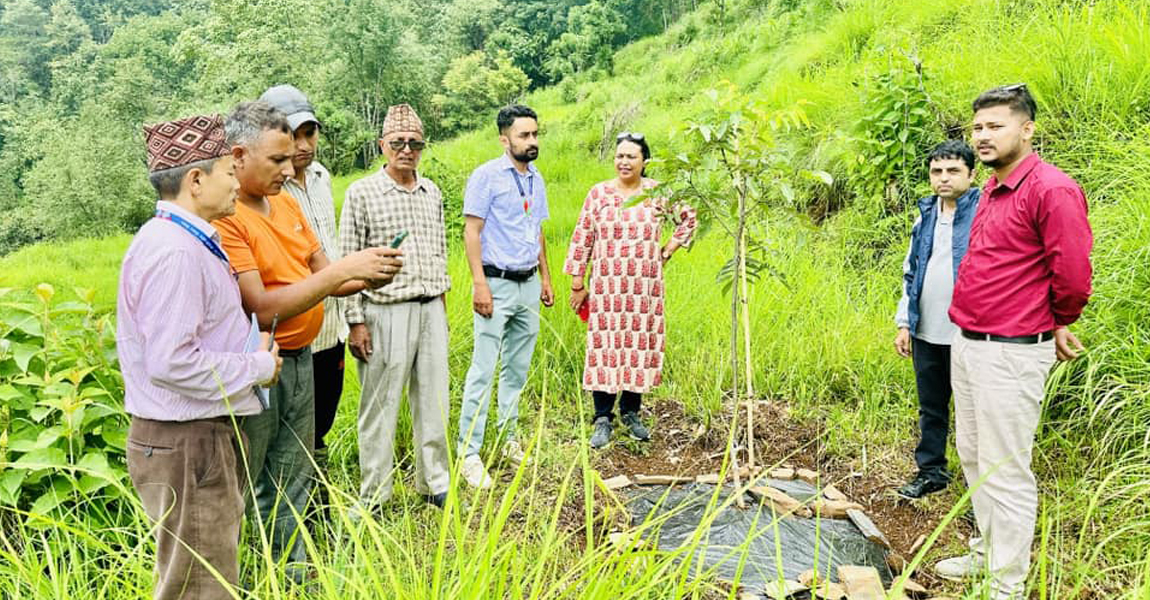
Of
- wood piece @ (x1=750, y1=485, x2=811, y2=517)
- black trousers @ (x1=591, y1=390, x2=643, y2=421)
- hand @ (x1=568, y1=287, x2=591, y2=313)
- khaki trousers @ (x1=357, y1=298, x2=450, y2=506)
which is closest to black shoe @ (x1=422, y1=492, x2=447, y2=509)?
khaki trousers @ (x1=357, y1=298, x2=450, y2=506)

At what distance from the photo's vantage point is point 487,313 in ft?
12.1

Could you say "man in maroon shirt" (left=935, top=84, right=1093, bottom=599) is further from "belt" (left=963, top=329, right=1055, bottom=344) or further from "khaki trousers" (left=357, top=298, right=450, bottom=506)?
"khaki trousers" (left=357, top=298, right=450, bottom=506)

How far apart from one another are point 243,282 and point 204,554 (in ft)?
2.58

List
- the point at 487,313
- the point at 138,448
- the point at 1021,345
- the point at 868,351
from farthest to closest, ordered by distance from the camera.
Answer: the point at 868,351 < the point at 487,313 < the point at 1021,345 < the point at 138,448

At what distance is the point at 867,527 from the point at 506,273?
2.04 metres

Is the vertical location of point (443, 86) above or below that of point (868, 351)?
above

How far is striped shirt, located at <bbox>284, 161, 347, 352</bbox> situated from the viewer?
9.89 ft

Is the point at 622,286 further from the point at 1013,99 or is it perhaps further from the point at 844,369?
the point at 1013,99

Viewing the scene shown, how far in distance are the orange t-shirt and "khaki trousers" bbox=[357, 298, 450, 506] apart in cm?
53

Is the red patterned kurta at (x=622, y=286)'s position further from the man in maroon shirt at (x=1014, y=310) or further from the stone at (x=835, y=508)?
the man in maroon shirt at (x=1014, y=310)

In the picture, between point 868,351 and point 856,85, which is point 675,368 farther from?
point 856,85

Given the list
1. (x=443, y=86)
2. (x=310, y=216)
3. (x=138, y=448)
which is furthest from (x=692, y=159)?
(x=443, y=86)

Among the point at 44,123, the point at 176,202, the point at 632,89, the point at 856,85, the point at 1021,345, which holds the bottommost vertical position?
the point at 1021,345

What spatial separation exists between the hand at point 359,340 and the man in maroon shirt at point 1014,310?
2.40 metres
